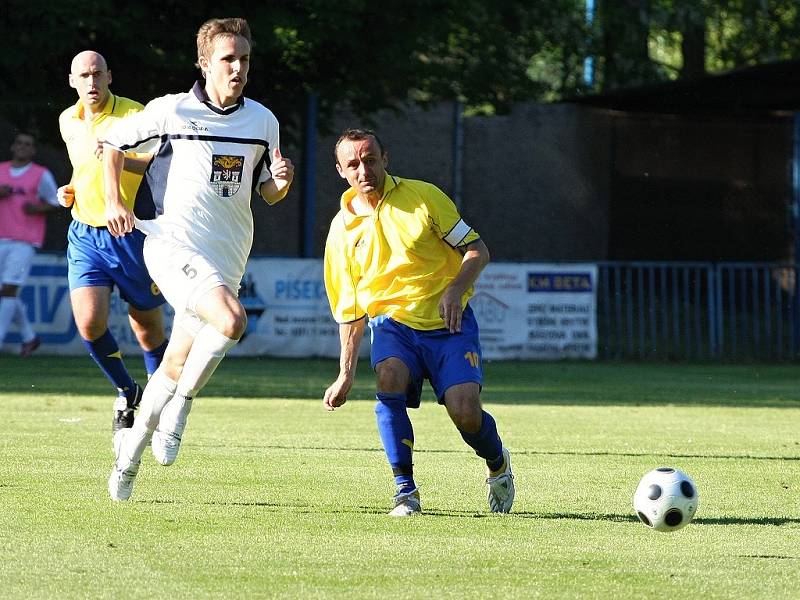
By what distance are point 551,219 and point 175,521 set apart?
17815 mm

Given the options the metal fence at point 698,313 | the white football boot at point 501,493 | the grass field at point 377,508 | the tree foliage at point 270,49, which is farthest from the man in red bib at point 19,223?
the white football boot at point 501,493

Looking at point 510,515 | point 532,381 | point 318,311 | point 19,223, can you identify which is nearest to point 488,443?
point 510,515

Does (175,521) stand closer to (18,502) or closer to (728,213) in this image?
(18,502)

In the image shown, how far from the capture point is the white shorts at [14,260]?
16.8 metres

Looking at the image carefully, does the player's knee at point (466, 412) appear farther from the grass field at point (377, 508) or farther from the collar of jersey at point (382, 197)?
the collar of jersey at point (382, 197)

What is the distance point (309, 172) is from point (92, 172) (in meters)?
11.3

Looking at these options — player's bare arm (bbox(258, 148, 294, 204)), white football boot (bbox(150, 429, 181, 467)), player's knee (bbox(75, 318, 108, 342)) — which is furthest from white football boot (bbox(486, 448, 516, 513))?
player's knee (bbox(75, 318, 108, 342))

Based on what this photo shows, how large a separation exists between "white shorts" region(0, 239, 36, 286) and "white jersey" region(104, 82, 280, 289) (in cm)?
980

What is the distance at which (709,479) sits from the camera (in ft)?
27.8

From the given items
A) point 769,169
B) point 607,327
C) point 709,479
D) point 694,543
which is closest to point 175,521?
point 694,543

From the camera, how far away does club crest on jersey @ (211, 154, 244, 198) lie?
7.27 metres

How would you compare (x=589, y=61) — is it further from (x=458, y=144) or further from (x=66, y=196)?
(x=66, y=196)

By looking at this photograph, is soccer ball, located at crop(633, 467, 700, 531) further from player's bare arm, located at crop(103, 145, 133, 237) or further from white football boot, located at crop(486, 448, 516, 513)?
player's bare arm, located at crop(103, 145, 133, 237)

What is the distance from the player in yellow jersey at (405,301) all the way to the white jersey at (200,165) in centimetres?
45
